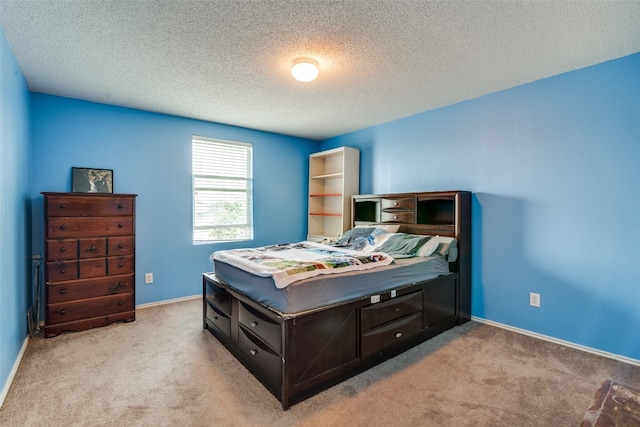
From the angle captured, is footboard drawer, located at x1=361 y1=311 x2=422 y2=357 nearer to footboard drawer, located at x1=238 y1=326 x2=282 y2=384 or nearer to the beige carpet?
the beige carpet

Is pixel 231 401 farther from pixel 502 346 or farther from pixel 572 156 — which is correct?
pixel 572 156

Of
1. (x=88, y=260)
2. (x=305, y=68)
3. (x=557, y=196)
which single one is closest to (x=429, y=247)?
(x=557, y=196)

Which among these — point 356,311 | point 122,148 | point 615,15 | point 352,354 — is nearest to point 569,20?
point 615,15

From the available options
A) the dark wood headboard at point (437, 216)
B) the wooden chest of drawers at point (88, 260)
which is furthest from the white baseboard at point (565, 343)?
the wooden chest of drawers at point (88, 260)

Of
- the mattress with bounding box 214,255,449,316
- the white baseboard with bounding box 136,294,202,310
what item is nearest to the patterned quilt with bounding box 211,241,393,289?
the mattress with bounding box 214,255,449,316

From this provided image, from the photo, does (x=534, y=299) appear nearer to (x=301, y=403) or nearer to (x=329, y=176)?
(x=301, y=403)

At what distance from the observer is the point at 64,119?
10.5 ft

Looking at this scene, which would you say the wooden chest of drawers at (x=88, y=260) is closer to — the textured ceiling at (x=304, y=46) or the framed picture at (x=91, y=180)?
the framed picture at (x=91, y=180)

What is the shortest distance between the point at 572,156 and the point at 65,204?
469 centimetres

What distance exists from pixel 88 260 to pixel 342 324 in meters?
2.62

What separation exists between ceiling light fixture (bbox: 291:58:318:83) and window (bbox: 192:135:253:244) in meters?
2.20

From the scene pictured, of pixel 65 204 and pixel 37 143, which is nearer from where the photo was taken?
pixel 65 204

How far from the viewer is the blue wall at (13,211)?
A: 197cm

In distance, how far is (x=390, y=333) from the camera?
2.37 metres
